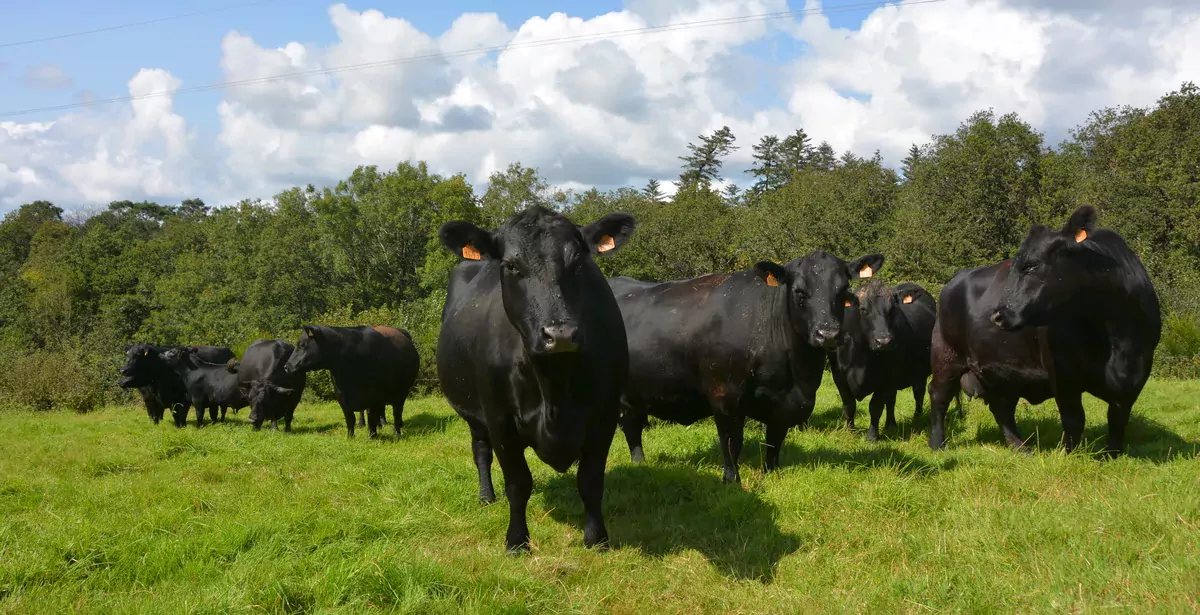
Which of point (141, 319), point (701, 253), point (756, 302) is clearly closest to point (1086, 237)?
point (756, 302)

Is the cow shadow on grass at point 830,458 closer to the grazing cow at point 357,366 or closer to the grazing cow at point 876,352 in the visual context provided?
the grazing cow at point 876,352

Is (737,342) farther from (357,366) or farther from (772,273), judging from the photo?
(357,366)

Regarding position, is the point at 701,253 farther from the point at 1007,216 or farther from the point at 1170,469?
the point at 1170,469

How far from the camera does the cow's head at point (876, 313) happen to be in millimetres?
9812

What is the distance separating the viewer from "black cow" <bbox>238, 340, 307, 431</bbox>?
13992mm

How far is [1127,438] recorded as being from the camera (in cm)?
811

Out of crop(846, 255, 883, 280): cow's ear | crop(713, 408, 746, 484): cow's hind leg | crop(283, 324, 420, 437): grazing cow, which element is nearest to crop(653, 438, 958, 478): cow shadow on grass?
crop(713, 408, 746, 484): cow's hind leg

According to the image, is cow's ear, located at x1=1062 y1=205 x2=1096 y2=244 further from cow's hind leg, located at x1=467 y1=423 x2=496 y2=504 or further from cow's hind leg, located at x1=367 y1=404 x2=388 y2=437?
cow's hind leg, located at x1=367 y1=404 x2=388 y2=437

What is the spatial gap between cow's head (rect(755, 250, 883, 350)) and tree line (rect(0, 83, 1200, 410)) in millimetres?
13411

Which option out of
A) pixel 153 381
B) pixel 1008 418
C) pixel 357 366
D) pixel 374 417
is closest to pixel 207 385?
pixel 153 381

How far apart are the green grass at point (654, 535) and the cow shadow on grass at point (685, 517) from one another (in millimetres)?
21

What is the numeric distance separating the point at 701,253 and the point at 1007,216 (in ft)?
49.2

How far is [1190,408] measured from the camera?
9.73 metres

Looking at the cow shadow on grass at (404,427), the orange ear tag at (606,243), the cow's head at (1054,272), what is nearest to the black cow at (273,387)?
the cow shadow on grass at (404,427)
